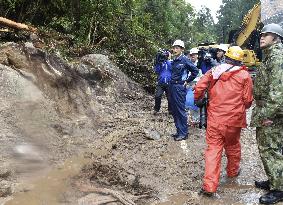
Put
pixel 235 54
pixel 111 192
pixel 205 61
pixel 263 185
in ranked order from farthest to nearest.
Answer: pixel 205 61
pixel 263 185
pixel 235 54
pixel 111 192

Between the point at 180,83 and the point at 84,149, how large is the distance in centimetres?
224

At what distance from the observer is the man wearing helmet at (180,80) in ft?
26.1

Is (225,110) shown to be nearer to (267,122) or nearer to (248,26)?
(267,122)

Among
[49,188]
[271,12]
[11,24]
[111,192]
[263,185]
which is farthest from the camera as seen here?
[271,12]

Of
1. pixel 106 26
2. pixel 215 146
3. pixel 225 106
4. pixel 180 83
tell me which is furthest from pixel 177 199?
pixel 106 26

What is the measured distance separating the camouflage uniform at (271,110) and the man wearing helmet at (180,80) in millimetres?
2846

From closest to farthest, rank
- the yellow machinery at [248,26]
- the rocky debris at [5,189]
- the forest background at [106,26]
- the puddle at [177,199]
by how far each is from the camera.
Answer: the rocky debris at [5,189] → the puddle at [177,199] → the forest background at [106,26] → the yellow machinery at [248,26]

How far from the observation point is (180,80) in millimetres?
8031

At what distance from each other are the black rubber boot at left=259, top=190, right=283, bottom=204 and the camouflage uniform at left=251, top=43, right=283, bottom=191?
0.24 ft

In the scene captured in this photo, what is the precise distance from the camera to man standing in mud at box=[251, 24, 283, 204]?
16.3ft

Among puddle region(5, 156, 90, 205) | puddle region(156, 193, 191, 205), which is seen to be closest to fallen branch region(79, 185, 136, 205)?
puddle region(5, 156, 90, 205)

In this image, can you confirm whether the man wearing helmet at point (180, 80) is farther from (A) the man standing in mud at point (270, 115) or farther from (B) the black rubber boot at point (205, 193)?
(A) the man standing in mud at point (270, 115)

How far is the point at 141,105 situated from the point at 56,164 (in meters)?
5.41

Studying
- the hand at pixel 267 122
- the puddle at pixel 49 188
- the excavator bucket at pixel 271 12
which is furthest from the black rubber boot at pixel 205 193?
the excavator bucket at pixel 271 12
